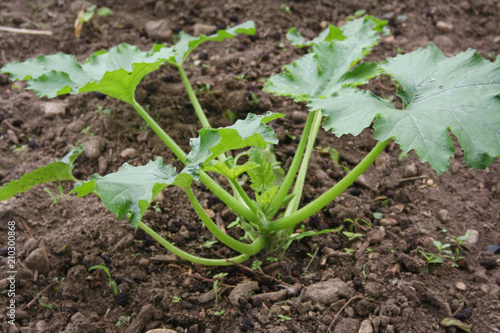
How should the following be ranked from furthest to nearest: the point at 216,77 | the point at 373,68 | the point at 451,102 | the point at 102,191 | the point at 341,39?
the point at 216,77 < the point at 341,39 < the point at 373,68 < the point at 451,102 < the point at 102,191

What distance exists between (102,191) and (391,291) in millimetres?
1764

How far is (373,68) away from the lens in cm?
283

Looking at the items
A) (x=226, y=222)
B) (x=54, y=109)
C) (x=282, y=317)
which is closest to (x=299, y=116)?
(x=226, y=222)

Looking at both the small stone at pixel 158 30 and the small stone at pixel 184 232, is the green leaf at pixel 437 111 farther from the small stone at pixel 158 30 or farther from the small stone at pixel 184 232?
the small stone at pixel 158 30

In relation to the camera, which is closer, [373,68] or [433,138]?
[433,138]

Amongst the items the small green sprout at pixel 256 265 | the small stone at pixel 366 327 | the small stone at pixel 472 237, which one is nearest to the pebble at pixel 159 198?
the small green sprout at pixel 256 265

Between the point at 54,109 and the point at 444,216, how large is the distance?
3.36 meters

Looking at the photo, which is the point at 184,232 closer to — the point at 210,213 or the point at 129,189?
the point at 210,213

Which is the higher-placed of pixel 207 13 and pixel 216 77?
pixel 207 13

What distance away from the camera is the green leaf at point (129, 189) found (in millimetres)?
2051

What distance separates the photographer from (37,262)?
9.30 feet

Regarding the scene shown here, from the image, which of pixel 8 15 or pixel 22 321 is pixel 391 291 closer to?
pixel 22 321

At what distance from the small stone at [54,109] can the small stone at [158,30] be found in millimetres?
1171

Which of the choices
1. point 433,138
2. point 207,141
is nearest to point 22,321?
point 207,141
